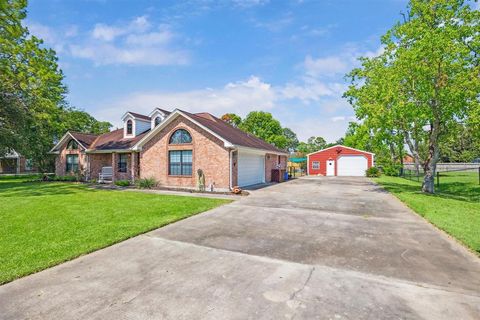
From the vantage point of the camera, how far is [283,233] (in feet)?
23.2

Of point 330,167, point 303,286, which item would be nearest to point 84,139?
point 303,286

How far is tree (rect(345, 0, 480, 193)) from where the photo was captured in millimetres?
13750

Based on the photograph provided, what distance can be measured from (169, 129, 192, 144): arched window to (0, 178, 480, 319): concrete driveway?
10.7m

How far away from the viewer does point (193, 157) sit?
56.0ft

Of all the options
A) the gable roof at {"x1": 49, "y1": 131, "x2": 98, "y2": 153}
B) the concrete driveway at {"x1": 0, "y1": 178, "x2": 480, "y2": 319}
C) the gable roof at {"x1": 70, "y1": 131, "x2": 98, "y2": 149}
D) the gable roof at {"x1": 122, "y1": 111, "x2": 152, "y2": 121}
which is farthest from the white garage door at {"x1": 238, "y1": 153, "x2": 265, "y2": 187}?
the gable roof at {"x1": 70, "y1": 131, "x2": 98, "y2": 149}

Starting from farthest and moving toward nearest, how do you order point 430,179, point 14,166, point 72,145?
point 14,166, point 72,145, point 430,179

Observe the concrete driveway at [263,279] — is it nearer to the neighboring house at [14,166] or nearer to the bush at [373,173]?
the bush at [373,173]

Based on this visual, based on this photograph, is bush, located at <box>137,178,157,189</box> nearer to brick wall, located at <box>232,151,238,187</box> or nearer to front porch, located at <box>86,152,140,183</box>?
front porch, located at <box>86,152,140,183</box>

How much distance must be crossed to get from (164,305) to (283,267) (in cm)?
227

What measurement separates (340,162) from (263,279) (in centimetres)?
3418

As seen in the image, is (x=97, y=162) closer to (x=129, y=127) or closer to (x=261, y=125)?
(x=129, y=127)

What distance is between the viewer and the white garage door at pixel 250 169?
58.1 ft

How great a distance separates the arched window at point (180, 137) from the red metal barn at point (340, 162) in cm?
2442

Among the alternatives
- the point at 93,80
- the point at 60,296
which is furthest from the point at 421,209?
the point at 93,80
